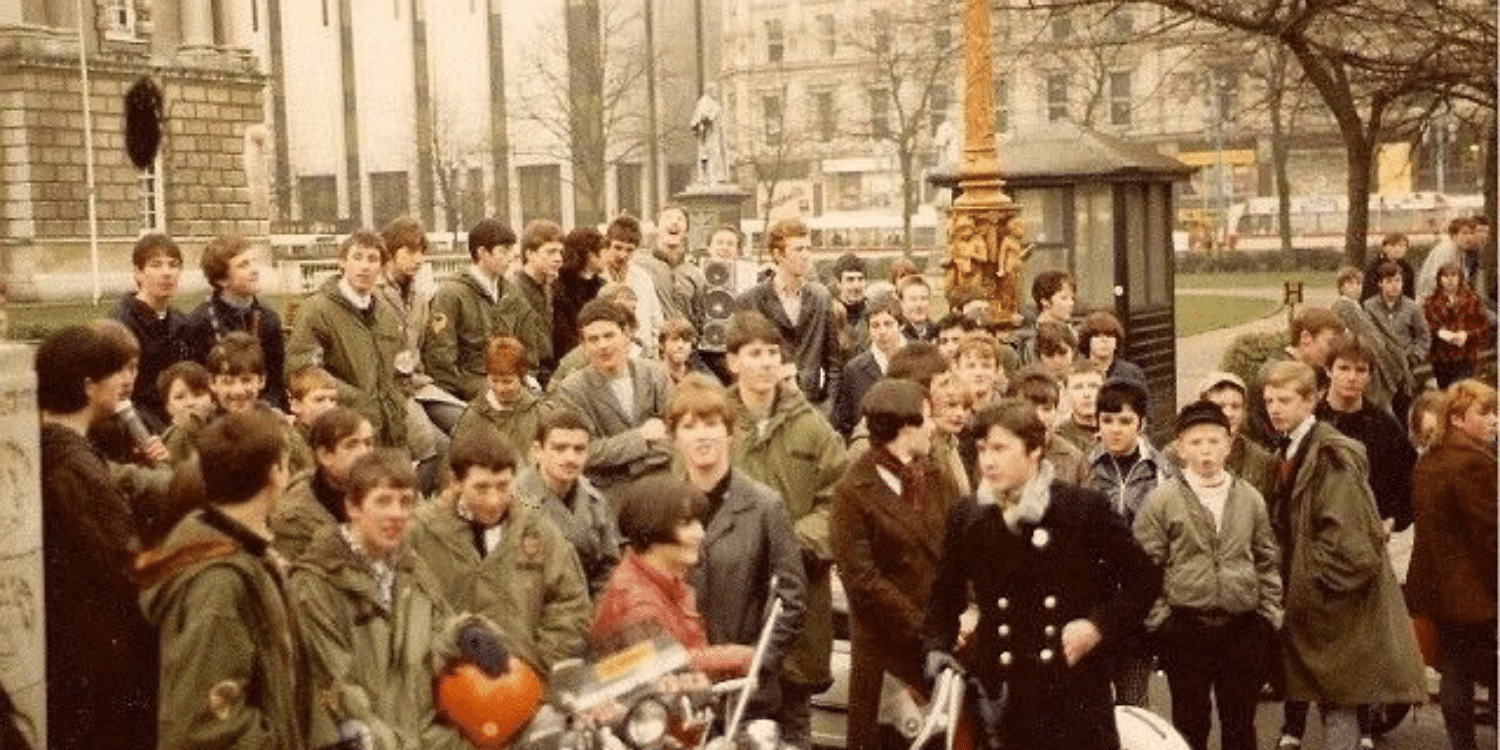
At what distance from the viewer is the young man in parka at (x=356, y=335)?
11.3m

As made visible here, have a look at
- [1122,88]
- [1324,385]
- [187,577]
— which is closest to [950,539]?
[187,577]

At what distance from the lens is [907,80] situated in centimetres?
9031

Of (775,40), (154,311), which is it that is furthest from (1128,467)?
(775,40)

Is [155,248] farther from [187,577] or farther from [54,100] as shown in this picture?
[54,100]

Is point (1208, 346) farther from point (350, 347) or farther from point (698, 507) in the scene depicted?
point (698, 507)

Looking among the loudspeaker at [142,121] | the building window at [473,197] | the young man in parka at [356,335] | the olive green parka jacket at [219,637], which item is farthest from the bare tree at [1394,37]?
the building window at [473,197]

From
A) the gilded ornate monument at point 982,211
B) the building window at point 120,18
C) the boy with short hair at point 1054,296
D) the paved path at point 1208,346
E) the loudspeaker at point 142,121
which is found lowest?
the paved path at point 1208,346

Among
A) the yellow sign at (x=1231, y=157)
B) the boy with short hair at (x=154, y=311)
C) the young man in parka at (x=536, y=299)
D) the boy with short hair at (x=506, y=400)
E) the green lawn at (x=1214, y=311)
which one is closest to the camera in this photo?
the boy with short hair at (x=506, y=400)

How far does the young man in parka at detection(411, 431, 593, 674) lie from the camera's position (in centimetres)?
759

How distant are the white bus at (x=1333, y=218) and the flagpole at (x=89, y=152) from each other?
34.8 meters

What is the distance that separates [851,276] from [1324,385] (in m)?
5.15

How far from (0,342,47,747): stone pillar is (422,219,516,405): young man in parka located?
5.62m

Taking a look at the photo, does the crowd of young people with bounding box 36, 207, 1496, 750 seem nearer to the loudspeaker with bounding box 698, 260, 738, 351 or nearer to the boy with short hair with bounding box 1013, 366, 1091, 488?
the boy with short hair with bounding box 1013, 366, 1091, 488

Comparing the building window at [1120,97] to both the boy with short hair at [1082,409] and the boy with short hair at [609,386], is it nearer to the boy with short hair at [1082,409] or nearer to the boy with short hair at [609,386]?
the boy with short hair at [1082,409]
